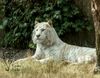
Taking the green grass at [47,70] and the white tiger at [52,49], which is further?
the white tiger at [52,49]

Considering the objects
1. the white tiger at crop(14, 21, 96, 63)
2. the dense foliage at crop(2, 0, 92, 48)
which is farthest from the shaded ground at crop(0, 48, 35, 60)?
the white tiger at crop(14, 21, 96, 63)

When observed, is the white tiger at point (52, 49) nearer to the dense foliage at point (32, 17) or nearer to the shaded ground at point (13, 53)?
the shaded ground at point (13, 53)

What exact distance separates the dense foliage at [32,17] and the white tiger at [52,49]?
1.93 m

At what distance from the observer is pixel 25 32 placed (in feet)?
43.7

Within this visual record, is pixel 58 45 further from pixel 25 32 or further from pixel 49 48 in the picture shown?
pixel 25 32

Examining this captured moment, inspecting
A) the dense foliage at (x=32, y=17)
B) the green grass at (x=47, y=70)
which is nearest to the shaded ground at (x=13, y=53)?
the dense foliage at (x=32, y=17)

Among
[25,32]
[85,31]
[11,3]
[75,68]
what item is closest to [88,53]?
[75,68]

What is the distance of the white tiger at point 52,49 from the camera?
1050 cm

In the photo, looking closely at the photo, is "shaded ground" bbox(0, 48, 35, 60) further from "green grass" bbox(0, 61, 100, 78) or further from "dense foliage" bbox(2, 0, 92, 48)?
"green grass" bbox(0, 61, 100, 78)

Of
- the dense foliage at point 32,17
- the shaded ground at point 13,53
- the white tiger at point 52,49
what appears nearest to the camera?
the white tiger at point 52,49

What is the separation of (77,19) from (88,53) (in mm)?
2570

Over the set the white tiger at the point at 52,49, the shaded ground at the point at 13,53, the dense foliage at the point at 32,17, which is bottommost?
the shaded ground at the point at 13,53

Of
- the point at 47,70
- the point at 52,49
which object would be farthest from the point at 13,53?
the point at 47,70

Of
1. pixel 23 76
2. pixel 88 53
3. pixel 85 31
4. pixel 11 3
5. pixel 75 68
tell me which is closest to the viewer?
pixel 23 76
